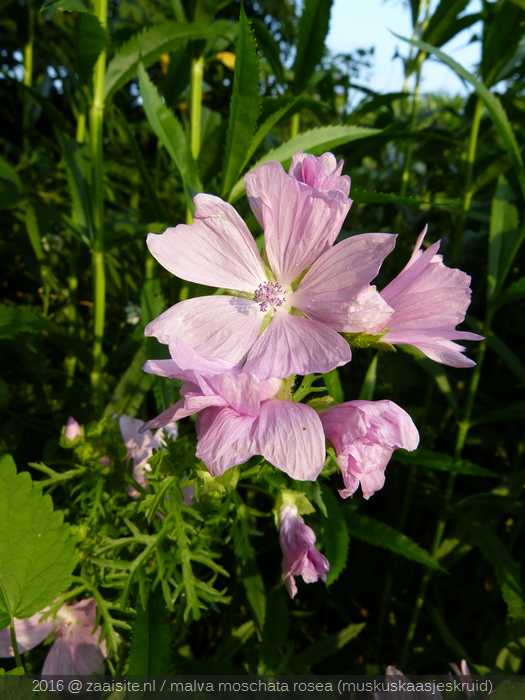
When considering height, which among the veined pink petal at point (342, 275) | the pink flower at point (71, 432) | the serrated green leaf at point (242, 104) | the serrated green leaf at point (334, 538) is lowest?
the serrated green leaf at point (334, 538)

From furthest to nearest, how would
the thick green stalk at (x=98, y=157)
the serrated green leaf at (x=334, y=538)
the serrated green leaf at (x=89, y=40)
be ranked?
the thick green stalk at (x=98, y=157) < the serrated green leaf at (x=89, y=40) < the serrated green leaf at (x=334, y=538)

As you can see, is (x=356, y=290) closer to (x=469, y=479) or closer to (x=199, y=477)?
(x=199, y=477)

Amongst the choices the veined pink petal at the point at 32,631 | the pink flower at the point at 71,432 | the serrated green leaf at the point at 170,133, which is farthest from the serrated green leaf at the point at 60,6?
the veined pink petal at the point at 32,631

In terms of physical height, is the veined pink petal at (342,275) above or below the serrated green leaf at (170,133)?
below

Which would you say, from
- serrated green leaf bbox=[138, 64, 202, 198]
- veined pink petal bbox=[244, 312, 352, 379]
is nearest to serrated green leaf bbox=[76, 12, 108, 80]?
serrated green leaf bbox=[138, 64, 202, 198]

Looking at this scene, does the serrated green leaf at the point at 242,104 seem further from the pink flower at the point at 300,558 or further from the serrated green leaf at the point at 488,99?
the pink flower at the point at 300,558

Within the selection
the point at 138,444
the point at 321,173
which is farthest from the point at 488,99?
the point at 138,444

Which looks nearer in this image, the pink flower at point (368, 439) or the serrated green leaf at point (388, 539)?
the pink flower at point (368, 439)

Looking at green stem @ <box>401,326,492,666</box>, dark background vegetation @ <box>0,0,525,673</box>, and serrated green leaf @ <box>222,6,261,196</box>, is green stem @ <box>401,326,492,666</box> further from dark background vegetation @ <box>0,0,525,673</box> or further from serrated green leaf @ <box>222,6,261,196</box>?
serrated green leaf @ <box>222,6,261,196</box>
